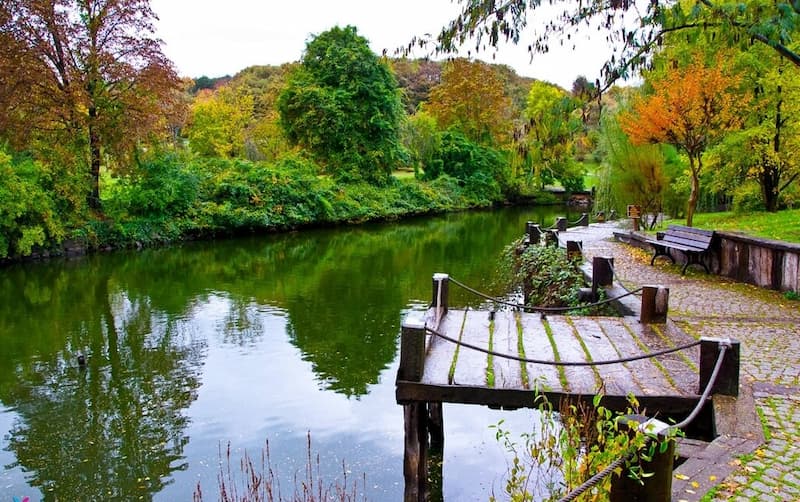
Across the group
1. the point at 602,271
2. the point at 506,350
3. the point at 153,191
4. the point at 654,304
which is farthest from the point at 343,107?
the point at 506,350

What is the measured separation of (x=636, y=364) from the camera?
20.9 feet

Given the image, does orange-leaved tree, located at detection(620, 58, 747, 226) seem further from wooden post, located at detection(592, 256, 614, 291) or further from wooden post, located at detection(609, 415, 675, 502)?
wooden post, located at detection(609, 415, 675, 502)

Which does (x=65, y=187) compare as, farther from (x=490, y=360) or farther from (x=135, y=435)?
(x=490, y=360)

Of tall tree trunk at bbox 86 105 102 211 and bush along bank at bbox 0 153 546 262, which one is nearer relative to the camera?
bush along bank at bbox 0 153 546 262

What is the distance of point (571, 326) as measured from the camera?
25.8 feet

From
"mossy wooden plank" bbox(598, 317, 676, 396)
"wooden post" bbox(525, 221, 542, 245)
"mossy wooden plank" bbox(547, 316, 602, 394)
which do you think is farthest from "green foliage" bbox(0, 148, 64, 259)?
"mossy wooden plank" bbox(598, 317, 676, 396)

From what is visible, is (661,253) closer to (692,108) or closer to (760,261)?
(760,261)

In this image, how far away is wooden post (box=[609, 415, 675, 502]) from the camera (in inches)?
120

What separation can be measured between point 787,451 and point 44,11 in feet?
83.9

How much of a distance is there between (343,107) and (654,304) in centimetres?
3159

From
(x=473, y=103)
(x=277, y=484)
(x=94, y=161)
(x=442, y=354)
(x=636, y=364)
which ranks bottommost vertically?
(x=277, y=484)

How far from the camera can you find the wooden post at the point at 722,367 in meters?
5.34

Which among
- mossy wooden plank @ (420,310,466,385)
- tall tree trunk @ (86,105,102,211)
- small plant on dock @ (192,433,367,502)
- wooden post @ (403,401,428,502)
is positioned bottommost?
small plant on dock @ (192,433,367,502)

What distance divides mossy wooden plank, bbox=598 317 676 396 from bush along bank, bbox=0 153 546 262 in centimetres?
1919
